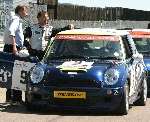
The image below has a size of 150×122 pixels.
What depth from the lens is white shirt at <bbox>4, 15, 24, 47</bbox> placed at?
12969mm

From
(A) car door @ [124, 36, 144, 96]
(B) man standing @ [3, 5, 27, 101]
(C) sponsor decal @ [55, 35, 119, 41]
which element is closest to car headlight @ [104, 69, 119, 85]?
(A) car door @ [124, 36, 144, 96]

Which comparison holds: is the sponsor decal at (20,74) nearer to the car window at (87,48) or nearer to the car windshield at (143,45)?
the car window at (87,48)

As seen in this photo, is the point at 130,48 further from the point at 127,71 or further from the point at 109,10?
the point at 109,10

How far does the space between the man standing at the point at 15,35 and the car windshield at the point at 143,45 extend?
4108mm

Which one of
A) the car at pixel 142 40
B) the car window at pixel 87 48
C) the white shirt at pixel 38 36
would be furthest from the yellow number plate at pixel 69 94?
the car at pixel 142 40

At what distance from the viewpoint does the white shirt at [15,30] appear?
12969 mm

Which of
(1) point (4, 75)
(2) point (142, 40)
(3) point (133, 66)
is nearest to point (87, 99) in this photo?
(3) point (133, 66)

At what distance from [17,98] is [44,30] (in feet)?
4.81

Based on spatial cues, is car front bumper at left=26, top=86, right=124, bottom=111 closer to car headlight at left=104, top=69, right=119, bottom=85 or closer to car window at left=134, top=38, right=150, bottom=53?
car headlight at left=104, top=69, right=119, bottom=85

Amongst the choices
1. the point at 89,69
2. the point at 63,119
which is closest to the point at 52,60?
the point at 89,69

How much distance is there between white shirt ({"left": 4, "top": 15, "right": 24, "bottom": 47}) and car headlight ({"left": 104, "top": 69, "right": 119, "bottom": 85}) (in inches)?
94.0

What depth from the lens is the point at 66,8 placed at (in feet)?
266

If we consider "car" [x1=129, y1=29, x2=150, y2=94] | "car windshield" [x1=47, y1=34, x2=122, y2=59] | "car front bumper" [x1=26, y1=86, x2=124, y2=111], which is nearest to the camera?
"car front bumper" [x1=26, y1=86, x2=124, y2=111]

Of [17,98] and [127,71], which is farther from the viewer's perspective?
[17,98]
